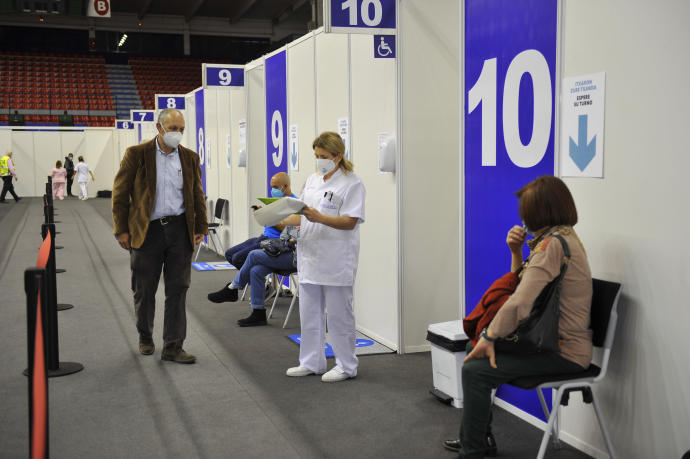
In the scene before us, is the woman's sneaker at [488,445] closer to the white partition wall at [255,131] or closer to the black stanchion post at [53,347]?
the black stanchion post at [53,347]

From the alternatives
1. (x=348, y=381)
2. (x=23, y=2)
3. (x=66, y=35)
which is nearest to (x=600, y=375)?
(x=348, y=381)

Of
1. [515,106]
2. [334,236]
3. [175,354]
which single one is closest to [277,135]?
[175,354]

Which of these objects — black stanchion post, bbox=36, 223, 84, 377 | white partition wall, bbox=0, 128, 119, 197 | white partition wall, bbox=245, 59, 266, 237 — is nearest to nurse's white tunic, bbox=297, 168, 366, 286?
black stanchion post, bbox=36, 223, 84, 377

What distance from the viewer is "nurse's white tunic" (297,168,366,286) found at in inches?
155

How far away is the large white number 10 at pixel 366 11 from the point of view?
14.4 ft

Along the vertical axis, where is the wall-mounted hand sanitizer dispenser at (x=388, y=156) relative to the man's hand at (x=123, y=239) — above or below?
above

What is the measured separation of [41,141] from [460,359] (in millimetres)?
21738

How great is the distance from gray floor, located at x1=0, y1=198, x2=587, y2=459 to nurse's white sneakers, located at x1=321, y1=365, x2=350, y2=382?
62mm

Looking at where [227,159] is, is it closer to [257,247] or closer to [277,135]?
[277,135]

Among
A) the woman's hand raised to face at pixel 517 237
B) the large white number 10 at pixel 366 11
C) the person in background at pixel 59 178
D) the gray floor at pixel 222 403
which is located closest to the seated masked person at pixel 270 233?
the gray floor at pixel 222 403

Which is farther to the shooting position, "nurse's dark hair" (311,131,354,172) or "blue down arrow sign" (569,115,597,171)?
"nurse's dark hair" (311,131,354,172)

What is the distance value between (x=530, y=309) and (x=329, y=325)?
171cm

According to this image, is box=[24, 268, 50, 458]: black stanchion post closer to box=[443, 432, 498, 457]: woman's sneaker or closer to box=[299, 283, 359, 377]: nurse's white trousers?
box=[443, 432, 498, 457]: woman's sneaker

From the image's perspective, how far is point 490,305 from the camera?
2.79 metres
